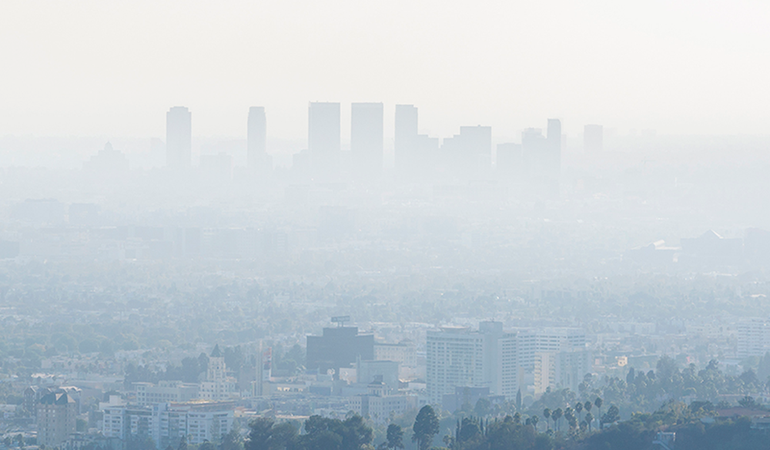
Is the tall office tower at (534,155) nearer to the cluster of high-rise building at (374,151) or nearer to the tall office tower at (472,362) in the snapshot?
the cluster of high-rise building at (374,151)

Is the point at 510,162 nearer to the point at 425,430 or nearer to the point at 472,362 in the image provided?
the point at 472,362

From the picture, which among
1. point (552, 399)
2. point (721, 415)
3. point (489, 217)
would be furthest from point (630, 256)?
point (721, 415)

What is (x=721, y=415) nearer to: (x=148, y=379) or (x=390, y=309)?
(x=148, y=379)

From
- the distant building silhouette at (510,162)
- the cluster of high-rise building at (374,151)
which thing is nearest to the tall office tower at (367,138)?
the cluster of high-rise building at (374,151)

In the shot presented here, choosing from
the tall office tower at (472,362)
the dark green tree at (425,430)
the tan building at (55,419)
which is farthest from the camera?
the tall office tower at (472,362)

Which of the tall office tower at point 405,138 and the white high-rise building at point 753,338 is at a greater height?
the tall office tower at point 405,138

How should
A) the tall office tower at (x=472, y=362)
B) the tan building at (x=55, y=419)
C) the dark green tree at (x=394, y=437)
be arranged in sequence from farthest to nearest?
the tall office tower at (x=472, y=362) → the tan building at (x=55, y=419) → the dark green tree at (x=394, y=437)
